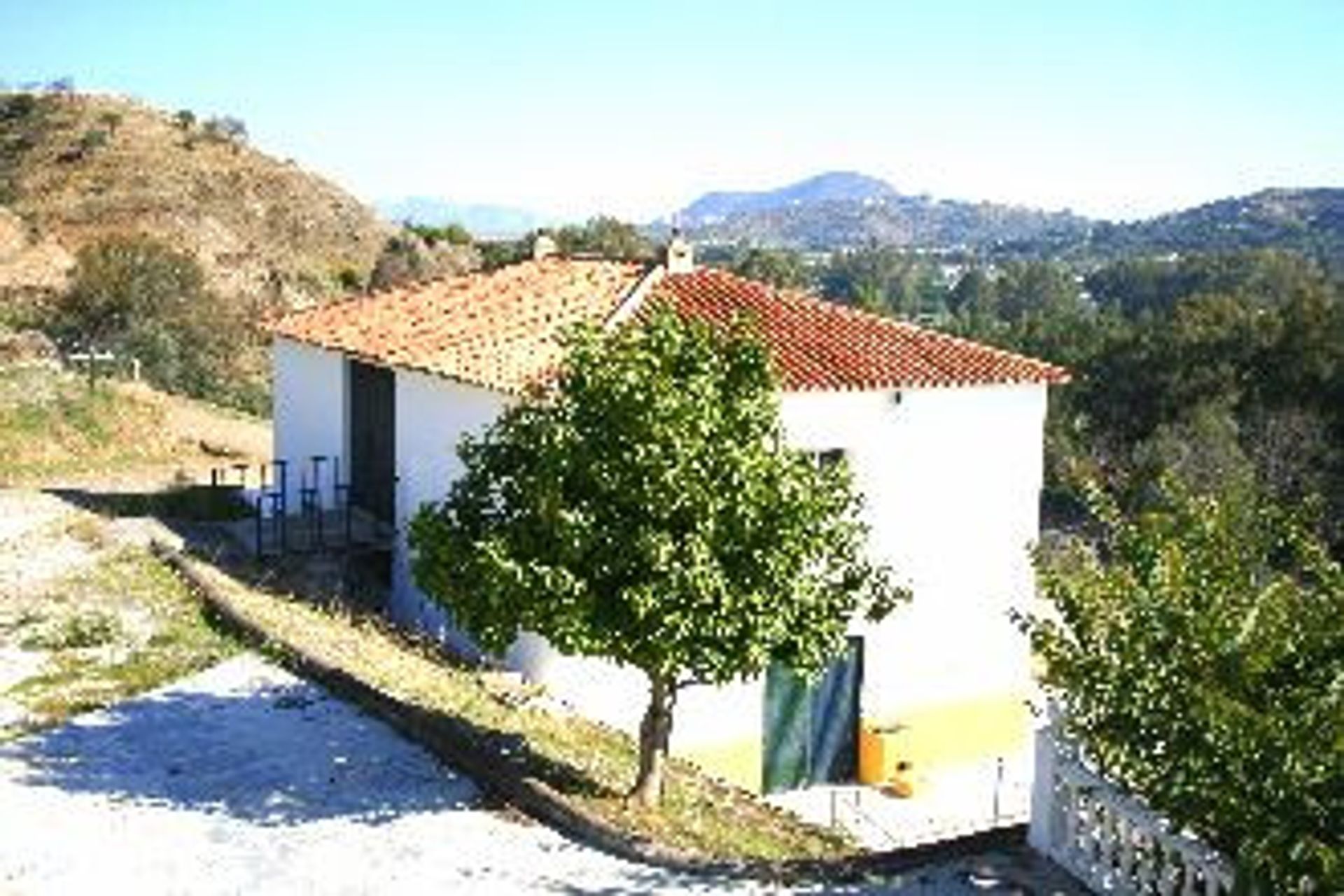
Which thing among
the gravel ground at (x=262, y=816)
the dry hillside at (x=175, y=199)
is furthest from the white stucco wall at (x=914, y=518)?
the dry hillside at (x=175, y=199)

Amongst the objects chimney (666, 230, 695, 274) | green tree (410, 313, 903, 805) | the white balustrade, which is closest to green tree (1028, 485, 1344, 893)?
the white balustrade

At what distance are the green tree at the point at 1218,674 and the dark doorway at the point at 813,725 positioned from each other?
394 inches

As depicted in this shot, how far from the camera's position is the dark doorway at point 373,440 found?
77.4 ft

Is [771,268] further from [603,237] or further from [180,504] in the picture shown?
[180,504]

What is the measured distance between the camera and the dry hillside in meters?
70.8

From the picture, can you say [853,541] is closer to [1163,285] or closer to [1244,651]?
[1244,651]

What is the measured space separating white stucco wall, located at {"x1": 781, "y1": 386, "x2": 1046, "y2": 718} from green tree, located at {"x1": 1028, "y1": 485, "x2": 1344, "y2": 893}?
1005 cm

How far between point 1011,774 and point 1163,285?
11982 centimetres

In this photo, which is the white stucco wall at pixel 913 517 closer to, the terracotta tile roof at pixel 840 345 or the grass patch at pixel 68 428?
the terracotta tile roof at pixel 840 345

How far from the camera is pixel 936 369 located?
2164 centimetres

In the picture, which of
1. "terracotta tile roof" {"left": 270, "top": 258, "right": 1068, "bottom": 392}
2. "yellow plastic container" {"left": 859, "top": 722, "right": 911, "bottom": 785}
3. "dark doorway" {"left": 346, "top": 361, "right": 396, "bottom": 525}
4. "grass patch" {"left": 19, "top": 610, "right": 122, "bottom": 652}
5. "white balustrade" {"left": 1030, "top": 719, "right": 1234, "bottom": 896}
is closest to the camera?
"white balustrade" {"left": 1030, "top": 719, "right": 1234, "bottom": 896}

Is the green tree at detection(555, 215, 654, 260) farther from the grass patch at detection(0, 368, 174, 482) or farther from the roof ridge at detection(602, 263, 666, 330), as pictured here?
the roof ridge at detection(602, 263, 666, 330)

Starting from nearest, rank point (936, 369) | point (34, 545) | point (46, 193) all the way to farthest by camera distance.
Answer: point (936, 369), point (34, 545), point (46, 193)

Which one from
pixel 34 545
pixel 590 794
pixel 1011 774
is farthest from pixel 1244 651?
pixel 34 545
